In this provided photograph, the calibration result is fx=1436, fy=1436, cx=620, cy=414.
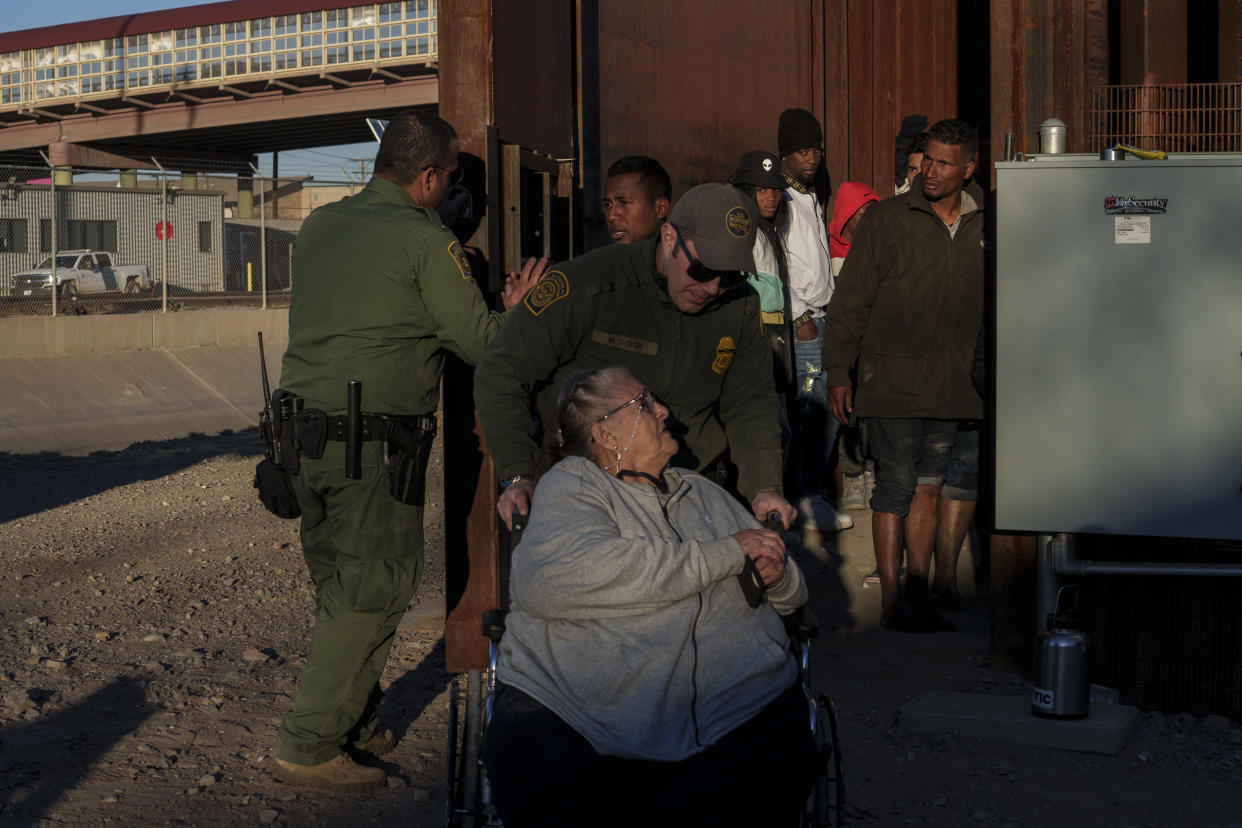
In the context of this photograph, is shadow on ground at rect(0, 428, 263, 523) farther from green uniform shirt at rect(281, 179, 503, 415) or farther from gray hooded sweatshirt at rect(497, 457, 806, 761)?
gray hooded sweatshirt at rect(497, 457, 806, 761)

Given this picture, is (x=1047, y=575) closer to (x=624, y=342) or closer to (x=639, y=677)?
(x=624, y=342)

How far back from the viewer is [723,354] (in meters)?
4.07

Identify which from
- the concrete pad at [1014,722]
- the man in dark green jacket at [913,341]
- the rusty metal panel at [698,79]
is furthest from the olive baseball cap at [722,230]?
the rusty metal panel at [698,79]

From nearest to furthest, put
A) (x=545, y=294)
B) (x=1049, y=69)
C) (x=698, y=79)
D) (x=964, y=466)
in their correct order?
(x=545, y=294) → (x=1049, y=69) → (x=964, y=466) → (x=698, y=79)

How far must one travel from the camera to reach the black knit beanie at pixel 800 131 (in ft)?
24.1

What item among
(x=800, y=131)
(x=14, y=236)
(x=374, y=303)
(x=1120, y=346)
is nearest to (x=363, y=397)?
(x=374, y=303)

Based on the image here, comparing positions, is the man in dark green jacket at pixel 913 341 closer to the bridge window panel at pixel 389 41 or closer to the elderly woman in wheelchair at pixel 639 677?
the elderly woman in wheelchair at pixel 639 677

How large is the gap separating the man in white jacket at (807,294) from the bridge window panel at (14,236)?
715 inches

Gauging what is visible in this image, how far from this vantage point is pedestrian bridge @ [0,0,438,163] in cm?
4550

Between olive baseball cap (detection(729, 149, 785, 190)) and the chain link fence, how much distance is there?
13830mm

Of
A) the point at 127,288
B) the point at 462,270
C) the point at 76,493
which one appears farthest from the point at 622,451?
the point at 127,288

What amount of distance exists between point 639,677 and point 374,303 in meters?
1.61

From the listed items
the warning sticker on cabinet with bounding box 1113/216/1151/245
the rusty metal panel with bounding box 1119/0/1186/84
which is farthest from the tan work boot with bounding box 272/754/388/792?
the rusty metal panel with bounding box 1119/0/1186/84

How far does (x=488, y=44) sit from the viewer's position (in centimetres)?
526
